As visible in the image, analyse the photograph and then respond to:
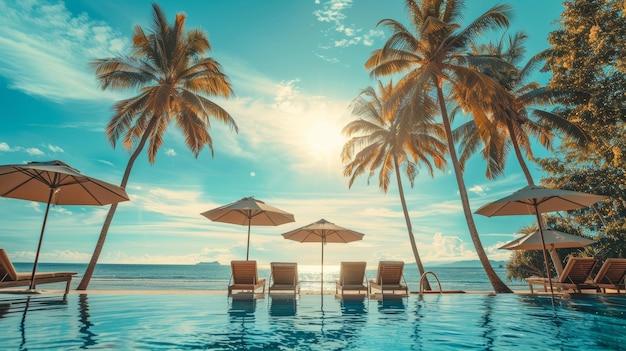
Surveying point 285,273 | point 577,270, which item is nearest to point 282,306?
point 285,273

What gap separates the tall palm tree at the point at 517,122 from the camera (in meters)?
14.7

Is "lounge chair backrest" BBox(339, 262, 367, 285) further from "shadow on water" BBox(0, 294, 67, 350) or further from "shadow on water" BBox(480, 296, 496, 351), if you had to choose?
"shadow on water" BBox(0, 294, 67, 350)

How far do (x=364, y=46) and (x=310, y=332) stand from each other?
13336 mm

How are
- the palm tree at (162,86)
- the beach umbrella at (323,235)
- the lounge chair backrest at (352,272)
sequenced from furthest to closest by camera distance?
the palm tree at (162,86), the beach umbrella at (323,235), the lounge chair backrest at (352,272)

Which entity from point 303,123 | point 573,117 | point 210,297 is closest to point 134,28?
point 303,123

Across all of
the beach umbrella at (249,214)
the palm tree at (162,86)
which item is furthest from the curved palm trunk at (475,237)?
the palm tree at (162,86)

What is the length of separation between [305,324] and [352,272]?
4.75 meters

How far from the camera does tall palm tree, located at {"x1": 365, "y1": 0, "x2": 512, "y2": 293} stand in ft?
43.0

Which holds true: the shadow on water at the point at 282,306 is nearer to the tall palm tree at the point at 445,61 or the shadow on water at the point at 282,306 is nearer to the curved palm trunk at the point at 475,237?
the curved palm trunk at the point at 475,237

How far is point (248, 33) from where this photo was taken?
15070 millimetres

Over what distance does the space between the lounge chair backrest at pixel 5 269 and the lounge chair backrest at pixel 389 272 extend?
8.83m

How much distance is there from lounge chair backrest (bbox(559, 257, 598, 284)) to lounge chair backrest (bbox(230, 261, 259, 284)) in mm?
9158

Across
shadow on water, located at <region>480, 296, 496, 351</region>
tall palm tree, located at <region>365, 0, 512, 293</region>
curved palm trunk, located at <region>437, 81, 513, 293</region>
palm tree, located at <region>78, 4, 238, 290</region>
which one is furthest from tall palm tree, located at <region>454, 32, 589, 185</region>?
palm tree, located at <region>78, 4, 238, 290</region>

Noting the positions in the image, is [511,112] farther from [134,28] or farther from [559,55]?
[134,28]
